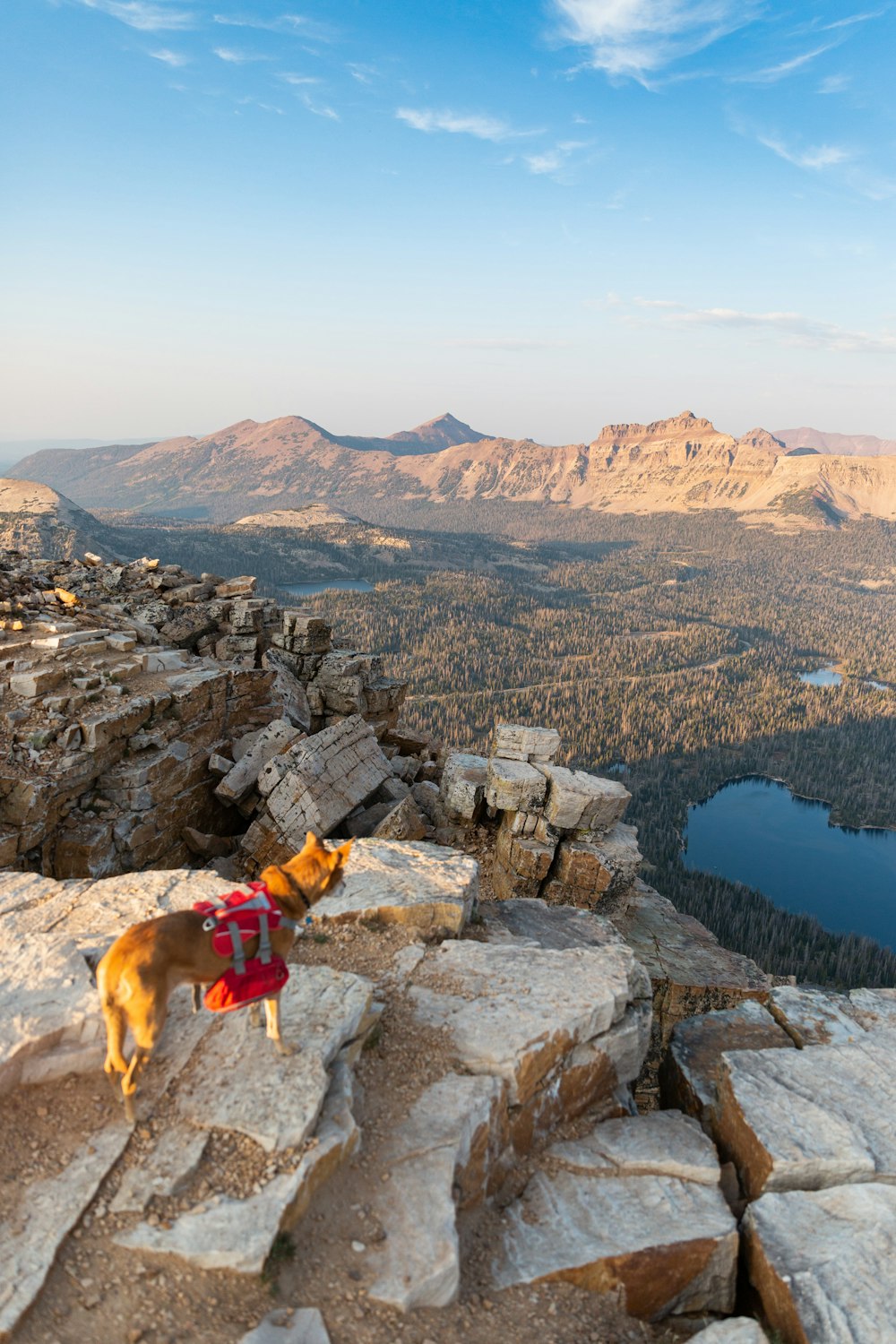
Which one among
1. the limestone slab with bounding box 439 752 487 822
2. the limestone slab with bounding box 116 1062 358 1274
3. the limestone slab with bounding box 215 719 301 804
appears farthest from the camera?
the limestone slab with bounding box 439 752 487 822

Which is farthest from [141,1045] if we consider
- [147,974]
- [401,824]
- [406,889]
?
[401,824]

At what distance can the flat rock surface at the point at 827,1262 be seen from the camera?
7.88 metres

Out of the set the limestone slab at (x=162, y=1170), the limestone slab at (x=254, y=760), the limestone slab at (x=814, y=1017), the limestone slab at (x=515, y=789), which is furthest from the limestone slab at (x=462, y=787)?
the limestone slab at (x=162, y=1170)

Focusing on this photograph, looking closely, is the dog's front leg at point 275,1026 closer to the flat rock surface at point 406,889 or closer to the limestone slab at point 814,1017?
the flat rock surface at point 406,889

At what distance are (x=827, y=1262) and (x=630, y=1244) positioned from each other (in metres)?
2.35

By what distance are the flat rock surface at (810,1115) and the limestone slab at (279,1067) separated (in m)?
5.65

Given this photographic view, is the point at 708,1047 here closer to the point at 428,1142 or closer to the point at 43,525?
the point at 428,1142

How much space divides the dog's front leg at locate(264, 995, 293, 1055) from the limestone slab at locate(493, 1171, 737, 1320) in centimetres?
339

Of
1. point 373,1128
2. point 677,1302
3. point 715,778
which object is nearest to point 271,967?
point 373,1128

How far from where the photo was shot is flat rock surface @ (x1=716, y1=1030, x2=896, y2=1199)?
31.2 feet

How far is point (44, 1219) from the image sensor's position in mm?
7020

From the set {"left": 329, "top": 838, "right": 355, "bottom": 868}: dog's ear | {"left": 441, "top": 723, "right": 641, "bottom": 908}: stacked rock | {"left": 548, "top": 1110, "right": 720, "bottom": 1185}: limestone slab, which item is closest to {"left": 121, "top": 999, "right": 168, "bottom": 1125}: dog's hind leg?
{"left": 329, "top": 838, "right": 355, "bottom": 868}: dog's ear

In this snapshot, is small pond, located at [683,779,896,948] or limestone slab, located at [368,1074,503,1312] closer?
limestone slab, located at [368,1074,503,1312]

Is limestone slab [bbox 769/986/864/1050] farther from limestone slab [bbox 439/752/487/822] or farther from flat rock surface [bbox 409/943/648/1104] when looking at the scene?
limestone slab [bbox 439/752/487/822]
